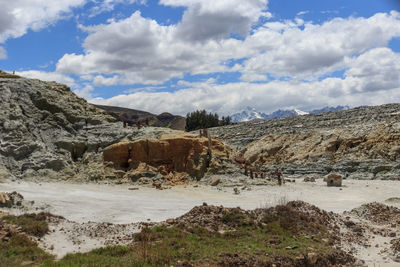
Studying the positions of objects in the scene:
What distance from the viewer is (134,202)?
17984 millimetres

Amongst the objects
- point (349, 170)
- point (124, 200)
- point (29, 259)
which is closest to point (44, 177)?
point (124, 200)

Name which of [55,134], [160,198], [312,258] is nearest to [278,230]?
[312,258]

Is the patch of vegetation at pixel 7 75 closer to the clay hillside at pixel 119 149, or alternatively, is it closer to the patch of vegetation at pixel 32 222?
the clay hillside at pixel 119 149

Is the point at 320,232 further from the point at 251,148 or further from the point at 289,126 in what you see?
the point at 289,126

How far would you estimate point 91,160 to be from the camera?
1034 inches

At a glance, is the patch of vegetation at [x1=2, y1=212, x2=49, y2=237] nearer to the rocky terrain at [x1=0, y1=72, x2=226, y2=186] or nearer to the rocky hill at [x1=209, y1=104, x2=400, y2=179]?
the rocky terrain at [x1=0, y1=72, x2=226, y2=186]

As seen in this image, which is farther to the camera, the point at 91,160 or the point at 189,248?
the point at 91,160

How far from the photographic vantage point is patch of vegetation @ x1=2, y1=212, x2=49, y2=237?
477 inches

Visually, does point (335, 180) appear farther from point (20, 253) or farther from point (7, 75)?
point (7, 75)

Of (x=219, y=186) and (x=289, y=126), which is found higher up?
(x=289, y=126)

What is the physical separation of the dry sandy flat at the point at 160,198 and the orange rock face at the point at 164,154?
8.63 ft

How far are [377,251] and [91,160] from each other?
19.7 meters

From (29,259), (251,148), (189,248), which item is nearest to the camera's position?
(29,259)

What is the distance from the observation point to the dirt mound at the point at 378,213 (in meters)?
15.4
